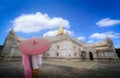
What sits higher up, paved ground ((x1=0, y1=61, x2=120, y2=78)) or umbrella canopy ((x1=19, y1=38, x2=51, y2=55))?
umbrella canopy ((x1=19, y1=38, x2=51, y2=55))

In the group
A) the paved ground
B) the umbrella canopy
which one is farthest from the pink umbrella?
the paved ground

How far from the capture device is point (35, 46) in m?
4.65

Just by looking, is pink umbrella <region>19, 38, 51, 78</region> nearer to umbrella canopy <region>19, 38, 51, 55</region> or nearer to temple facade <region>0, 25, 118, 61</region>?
umbrella canopy <region>19, 38, 51, 55</region>

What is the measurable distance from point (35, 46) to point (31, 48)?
0.53 ft

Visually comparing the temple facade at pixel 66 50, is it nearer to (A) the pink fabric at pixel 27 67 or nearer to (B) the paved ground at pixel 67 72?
(B) the paved ground at pixel 67 72

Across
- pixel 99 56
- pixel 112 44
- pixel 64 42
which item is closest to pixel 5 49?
pixel 64 42

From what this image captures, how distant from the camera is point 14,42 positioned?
115 ft

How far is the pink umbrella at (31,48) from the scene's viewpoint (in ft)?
14.8

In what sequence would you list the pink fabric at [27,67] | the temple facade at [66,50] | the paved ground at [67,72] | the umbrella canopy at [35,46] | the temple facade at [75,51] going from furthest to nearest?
the temple facade at [75,51]
the temple facade at [66,50]
the paved ground at [67,72]
the pink fabric at [27,67]
the umbrella canopy at [35,46]

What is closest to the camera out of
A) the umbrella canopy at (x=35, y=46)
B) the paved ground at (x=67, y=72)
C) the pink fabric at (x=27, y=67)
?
the umbrella canopy at (x=35, y=46)

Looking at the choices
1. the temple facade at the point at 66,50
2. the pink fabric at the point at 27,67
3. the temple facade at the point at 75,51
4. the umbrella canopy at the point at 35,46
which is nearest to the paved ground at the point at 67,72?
the pink fabric at the point at 27,67

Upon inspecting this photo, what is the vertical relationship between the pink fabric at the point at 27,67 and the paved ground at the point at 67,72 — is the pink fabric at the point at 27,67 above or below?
above

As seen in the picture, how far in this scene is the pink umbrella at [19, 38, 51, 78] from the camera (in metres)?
4.50

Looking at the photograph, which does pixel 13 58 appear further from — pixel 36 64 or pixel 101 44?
pixel 36 64
